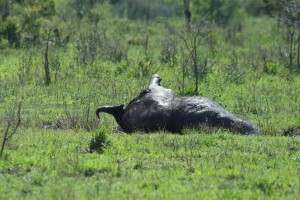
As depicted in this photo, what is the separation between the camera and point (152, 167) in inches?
297

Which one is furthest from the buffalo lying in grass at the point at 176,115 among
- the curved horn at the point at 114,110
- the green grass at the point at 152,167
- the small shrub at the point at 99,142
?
the small shrub at the point at 99,142

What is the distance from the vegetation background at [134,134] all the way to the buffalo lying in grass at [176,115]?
0.84ft

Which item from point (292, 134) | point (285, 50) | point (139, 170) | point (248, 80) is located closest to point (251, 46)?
point (285, 50)

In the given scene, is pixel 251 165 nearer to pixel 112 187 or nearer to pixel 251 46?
pixel 112 187

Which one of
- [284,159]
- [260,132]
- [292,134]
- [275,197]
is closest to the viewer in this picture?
[275,197]

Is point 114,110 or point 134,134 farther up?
point 114,110

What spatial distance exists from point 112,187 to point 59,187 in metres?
0.59

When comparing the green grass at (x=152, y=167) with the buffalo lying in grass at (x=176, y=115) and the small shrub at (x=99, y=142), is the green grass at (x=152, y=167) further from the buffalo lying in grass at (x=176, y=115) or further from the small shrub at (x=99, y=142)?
the buffalo lying in grass at (x=176, y=115)

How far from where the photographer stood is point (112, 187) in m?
6.61

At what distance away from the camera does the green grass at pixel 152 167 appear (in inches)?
256

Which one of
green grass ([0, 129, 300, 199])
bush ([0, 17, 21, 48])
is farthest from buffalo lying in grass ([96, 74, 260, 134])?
bush ([0, 17, 21, 48])

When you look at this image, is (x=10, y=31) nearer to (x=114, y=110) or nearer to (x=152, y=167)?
(x=114, y=110)

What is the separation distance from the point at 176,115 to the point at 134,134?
31.2 inches

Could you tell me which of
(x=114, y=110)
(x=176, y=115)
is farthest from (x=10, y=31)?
(x=176, y=115)
